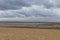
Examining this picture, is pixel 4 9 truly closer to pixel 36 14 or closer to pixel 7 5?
pixel 7 5

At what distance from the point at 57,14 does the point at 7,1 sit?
10.8 inches
